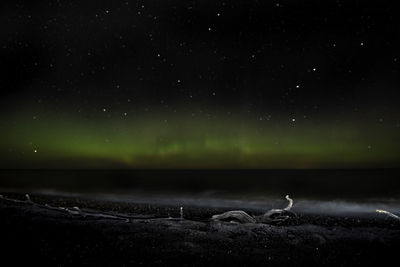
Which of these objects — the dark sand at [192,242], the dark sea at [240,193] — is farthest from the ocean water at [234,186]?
the dark sand at [192,242]

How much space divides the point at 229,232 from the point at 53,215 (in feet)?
14.5

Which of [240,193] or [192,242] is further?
[240,193]

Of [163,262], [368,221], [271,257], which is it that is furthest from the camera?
[368,221]

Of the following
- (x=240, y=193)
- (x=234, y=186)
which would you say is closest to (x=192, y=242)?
(x=240, y=193)

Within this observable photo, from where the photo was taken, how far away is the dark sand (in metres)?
Answer: 4.79

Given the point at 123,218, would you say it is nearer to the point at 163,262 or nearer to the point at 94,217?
the point at 94,217

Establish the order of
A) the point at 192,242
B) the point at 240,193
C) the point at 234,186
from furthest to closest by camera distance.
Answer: the point at 234,186
the point at 240,193
the point at 192,242

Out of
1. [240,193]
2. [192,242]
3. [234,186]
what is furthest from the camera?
[234,186]

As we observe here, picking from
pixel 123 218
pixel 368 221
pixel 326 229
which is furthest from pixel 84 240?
pixel 368 221

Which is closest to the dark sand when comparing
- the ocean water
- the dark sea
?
the dark sea

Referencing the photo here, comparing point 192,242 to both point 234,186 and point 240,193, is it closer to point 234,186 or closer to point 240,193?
point 240,193

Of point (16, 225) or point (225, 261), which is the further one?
point (16, 225)

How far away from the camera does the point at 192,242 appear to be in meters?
5.56

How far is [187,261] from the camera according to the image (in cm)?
467
